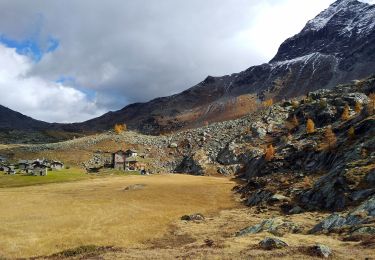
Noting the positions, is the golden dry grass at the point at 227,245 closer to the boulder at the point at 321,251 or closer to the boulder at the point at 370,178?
the boulder at the point at 321,251

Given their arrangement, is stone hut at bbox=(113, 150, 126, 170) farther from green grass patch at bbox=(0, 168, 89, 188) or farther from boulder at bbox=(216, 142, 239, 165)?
boulder at bbox=(216, 142, 239, 165)

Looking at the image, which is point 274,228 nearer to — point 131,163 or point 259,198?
point 259,198

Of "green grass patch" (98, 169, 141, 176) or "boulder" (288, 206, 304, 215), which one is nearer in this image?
"boulder" (288, 206, 304, 215)

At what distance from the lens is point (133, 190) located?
9456 cm

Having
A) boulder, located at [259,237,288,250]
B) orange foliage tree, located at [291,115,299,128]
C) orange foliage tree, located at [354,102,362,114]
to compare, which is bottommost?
boulder, located at [259,237,288,250]

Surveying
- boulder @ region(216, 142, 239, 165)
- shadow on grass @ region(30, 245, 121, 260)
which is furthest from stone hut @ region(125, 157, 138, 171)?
shadow on grass @ region(30, 245, 121, 260)

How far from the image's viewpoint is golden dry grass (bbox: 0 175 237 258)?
49.1 meters

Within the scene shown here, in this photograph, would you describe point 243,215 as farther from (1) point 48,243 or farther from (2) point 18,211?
(2) point 18,211

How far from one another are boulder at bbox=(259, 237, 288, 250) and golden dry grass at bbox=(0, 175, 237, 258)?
15787 millimetres

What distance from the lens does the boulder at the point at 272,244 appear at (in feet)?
127

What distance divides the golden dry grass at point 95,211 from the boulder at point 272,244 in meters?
15.8

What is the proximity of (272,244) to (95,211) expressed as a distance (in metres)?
37.2

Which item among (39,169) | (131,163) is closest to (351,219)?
(39,169)

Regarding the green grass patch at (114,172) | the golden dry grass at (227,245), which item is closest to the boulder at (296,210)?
the golden dry grass at (227,245)
